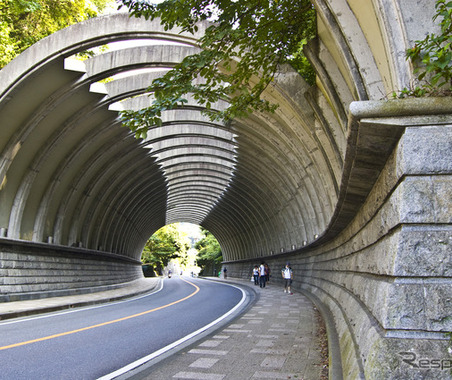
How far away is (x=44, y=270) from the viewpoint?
1648 centimetres

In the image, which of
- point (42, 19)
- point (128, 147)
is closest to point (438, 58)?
point (128, 147)

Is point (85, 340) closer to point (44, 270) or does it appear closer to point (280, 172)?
point (44, 270)

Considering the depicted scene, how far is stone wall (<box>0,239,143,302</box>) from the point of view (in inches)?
549

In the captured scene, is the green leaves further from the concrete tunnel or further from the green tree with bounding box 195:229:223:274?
the green tree with bounding box 195:229:223:274

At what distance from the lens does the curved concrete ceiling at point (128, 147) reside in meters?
10.9

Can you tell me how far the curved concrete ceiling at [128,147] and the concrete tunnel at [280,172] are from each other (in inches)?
2.6

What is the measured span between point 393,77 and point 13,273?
14265mm

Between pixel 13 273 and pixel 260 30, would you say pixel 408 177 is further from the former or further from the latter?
pixel 13 273

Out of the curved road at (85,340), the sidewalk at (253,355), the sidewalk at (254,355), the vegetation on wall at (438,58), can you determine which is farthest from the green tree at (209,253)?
the vegetation on wall at (438,58)

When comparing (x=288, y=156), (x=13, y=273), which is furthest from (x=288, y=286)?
(x=13, y=273)

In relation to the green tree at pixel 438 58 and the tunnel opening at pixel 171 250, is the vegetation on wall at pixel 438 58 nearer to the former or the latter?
the green tree at pixel 438 58

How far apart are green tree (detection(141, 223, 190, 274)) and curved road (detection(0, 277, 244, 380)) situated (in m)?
55.0

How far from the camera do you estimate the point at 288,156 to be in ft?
52.7

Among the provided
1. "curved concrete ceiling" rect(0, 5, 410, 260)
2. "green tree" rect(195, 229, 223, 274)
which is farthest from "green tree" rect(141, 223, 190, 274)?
"curved concrete ceiling" rect(0, 5, 410, 260)
